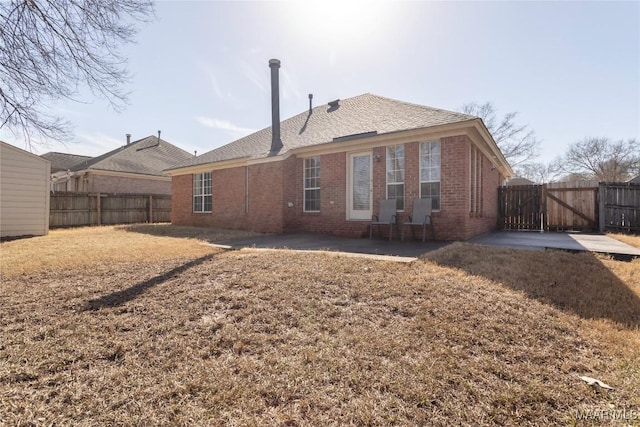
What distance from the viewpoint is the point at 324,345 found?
2494 mm

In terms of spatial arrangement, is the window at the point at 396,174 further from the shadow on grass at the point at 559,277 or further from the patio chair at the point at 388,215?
the shadow on grass at the point at 559,277

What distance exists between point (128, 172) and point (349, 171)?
1643 centimetres

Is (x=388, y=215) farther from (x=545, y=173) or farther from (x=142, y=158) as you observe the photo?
→ (x=545, y=173)

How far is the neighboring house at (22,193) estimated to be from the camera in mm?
9609

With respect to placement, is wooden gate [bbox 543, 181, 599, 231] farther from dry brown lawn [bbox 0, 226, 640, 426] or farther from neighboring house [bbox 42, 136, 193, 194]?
neighboring house [bbox 42, 136, 193, 194]

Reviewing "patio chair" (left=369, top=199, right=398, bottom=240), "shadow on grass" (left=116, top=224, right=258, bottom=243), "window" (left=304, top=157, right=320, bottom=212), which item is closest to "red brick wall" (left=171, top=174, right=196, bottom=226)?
"shadow on grass" (left=116, top=224, right=258, bottom=243)

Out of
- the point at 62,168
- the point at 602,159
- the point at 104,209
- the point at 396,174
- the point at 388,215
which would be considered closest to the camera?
the point at 388,215

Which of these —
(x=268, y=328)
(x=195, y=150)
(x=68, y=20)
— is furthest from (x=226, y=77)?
(x=195, y=150)

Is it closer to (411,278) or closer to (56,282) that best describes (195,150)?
(56,282)

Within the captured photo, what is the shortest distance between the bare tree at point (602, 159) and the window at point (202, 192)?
37.6m

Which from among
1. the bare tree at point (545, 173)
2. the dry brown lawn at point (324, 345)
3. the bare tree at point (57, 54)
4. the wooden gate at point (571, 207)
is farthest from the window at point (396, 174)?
the bare tree at point (545, 173)

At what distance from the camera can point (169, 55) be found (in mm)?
7590

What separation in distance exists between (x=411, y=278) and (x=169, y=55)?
7854 millimetres

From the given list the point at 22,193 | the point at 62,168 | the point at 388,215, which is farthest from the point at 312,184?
the point at 62,168
